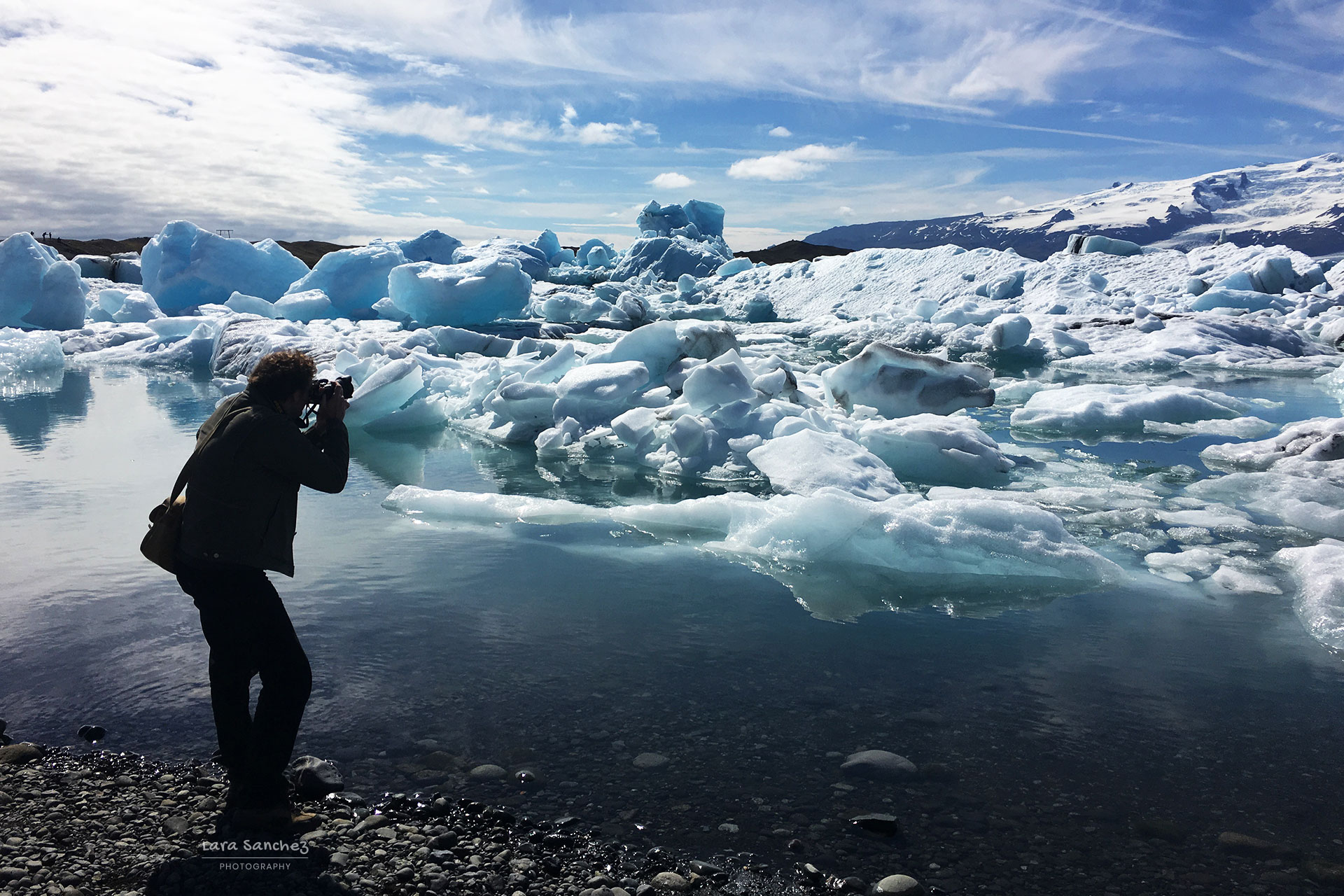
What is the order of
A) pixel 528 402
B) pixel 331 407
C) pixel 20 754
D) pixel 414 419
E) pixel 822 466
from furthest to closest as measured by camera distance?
pixel 414 419, pixel 528 402, pixel 822 466, pixel 20 754, pixel 331 407

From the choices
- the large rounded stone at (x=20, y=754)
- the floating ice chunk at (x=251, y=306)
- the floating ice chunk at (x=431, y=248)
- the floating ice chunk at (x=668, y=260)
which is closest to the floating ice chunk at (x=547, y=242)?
the floating ice chunk at (x=668, y=260)

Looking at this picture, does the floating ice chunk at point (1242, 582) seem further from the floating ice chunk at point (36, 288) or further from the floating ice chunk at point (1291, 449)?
the floating ice chunk at point (36, 288)

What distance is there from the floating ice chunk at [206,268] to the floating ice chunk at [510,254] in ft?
14.9

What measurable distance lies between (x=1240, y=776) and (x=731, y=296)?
2805 cm

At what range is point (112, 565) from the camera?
442 cm

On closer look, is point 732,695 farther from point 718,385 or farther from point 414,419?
point 414,419

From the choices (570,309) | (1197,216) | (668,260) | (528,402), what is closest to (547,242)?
(668,260)

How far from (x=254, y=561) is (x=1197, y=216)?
123462mm

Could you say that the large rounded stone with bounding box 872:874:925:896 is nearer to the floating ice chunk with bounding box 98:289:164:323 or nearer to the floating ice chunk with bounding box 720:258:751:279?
the floating ice chunk with bounding box 98:289:164:323

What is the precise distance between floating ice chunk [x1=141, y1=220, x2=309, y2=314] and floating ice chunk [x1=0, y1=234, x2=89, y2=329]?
1.83 meters

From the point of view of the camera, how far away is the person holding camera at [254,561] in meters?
2.14

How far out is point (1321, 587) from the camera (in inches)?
162

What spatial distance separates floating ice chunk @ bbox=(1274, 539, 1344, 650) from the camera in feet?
12.4

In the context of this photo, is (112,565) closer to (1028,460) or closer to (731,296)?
(1028,460)
